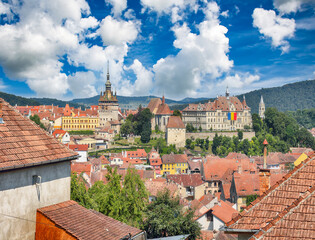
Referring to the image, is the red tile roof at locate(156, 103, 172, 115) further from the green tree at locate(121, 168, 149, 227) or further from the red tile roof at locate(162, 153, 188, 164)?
the green tree at locate(121, 168, 149, 227)

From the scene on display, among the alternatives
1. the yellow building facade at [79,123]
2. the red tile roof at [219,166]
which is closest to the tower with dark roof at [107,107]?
the yellow building facade at [79,123]

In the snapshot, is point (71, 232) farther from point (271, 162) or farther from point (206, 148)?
point (206, 148)

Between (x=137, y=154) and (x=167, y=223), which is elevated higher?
(x=137, y=154)

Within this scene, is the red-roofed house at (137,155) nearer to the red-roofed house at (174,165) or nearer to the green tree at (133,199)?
the red-roofed house at (174,165)

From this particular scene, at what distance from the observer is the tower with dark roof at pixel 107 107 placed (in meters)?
108

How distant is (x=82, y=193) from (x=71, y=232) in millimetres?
8539

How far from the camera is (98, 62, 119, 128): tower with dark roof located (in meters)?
108

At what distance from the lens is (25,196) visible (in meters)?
7.94

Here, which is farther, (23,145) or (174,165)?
(174,165)

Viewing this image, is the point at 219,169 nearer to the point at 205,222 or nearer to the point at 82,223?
the point at 205,222

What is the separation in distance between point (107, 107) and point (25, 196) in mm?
104051

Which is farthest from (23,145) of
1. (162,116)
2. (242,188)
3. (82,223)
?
(162,116)

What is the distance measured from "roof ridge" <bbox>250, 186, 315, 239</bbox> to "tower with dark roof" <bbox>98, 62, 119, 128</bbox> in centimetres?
10009

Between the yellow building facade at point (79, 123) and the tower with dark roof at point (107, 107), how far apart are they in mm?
2673
